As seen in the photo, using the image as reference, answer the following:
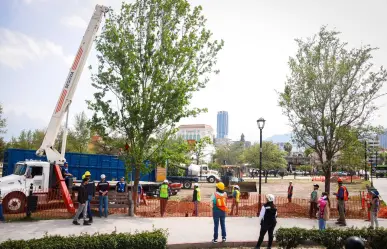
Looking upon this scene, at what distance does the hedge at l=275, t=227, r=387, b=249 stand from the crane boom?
37.6 feet

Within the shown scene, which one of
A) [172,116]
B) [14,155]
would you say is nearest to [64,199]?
[172,116]

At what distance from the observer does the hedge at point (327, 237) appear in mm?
8766

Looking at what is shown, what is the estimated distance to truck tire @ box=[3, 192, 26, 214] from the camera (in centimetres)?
1356

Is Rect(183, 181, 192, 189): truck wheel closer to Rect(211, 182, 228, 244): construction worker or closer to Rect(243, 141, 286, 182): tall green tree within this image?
Rect(211, 182, 228, 244): construction worker

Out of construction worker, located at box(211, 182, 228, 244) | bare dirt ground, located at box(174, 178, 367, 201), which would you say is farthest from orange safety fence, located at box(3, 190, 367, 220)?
bare dirt ground, located at box(174, 178, 367, 201)

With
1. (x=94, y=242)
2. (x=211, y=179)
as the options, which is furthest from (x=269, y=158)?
(x=94, y=242)

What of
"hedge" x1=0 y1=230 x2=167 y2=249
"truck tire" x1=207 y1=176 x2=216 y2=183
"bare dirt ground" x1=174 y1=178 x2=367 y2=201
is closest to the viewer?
"hedge" x1=0 y1=230 x2=167 y2=249

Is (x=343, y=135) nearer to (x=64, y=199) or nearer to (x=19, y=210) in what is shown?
(x=64, y=199)

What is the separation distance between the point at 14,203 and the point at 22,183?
47.3 inches

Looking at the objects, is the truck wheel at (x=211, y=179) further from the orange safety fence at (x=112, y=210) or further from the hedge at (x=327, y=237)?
the hedge at (x=327, y=237)

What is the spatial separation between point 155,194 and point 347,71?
1525 cm

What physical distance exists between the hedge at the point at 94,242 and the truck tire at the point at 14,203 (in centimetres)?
770

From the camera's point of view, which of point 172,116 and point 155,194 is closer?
point 172,116

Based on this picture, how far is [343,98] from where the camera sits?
57.9ft
